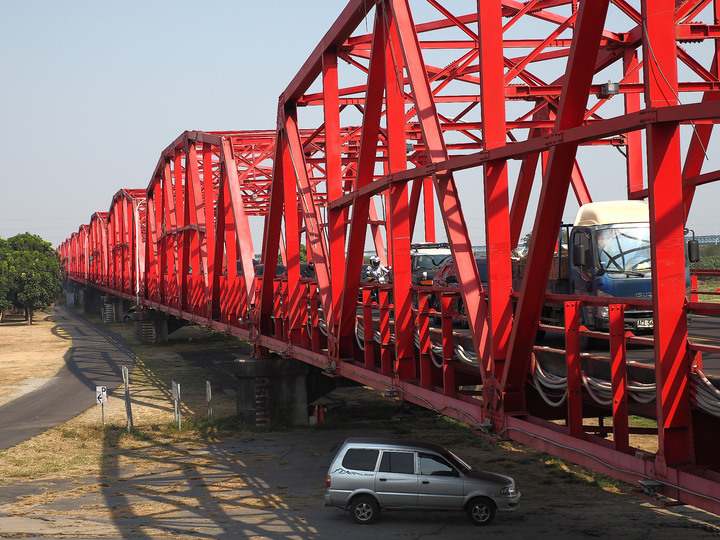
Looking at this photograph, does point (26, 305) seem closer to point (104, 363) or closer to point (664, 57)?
point (104, 363)

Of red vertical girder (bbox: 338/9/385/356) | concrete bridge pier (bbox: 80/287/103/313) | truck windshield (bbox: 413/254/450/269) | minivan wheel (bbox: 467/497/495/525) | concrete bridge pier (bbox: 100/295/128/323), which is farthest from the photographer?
concrete bridge pier (bbox: 80/287/103/313)

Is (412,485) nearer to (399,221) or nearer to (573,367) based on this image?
(399,221)

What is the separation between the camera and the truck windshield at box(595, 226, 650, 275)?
15.5m

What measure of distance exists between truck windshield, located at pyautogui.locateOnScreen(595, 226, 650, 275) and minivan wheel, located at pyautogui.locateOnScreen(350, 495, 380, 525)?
6.05 meters

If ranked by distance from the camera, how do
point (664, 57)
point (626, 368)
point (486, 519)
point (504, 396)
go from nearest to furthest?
point (664, 57) → point (626, 368) → point (504, 396) → point (486, 519)

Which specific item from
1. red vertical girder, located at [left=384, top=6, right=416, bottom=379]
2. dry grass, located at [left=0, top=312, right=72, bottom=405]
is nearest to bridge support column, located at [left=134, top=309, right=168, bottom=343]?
dry grass, located at [left=0, top=312, right=72, bottom=405]

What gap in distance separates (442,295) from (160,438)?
51.1 feet

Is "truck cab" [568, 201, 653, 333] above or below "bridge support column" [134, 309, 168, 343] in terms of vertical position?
above

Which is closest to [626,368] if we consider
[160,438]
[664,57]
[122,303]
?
[664,57]

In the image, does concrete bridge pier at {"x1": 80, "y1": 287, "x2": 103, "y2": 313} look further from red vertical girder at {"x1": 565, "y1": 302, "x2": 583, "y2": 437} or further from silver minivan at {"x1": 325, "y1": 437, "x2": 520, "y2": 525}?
red vertical girder at {"x1": 565, "y1": 302, "x2": 583, "y2": 437}

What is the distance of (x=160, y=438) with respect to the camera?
24266mm

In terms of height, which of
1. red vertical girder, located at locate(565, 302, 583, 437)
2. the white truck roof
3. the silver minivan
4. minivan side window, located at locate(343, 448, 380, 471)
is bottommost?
the silver minivan

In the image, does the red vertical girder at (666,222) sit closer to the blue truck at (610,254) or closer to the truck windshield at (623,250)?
the blue truck at (610,254)

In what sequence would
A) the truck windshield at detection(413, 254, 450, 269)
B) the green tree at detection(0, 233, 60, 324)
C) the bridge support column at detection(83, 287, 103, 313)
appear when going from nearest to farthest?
the truck windshield at detection(413, 254, 450, 269), the green tree at detection(0, 233, 60, 324), the bridge support column at detection(83, 287, 103, 313)
